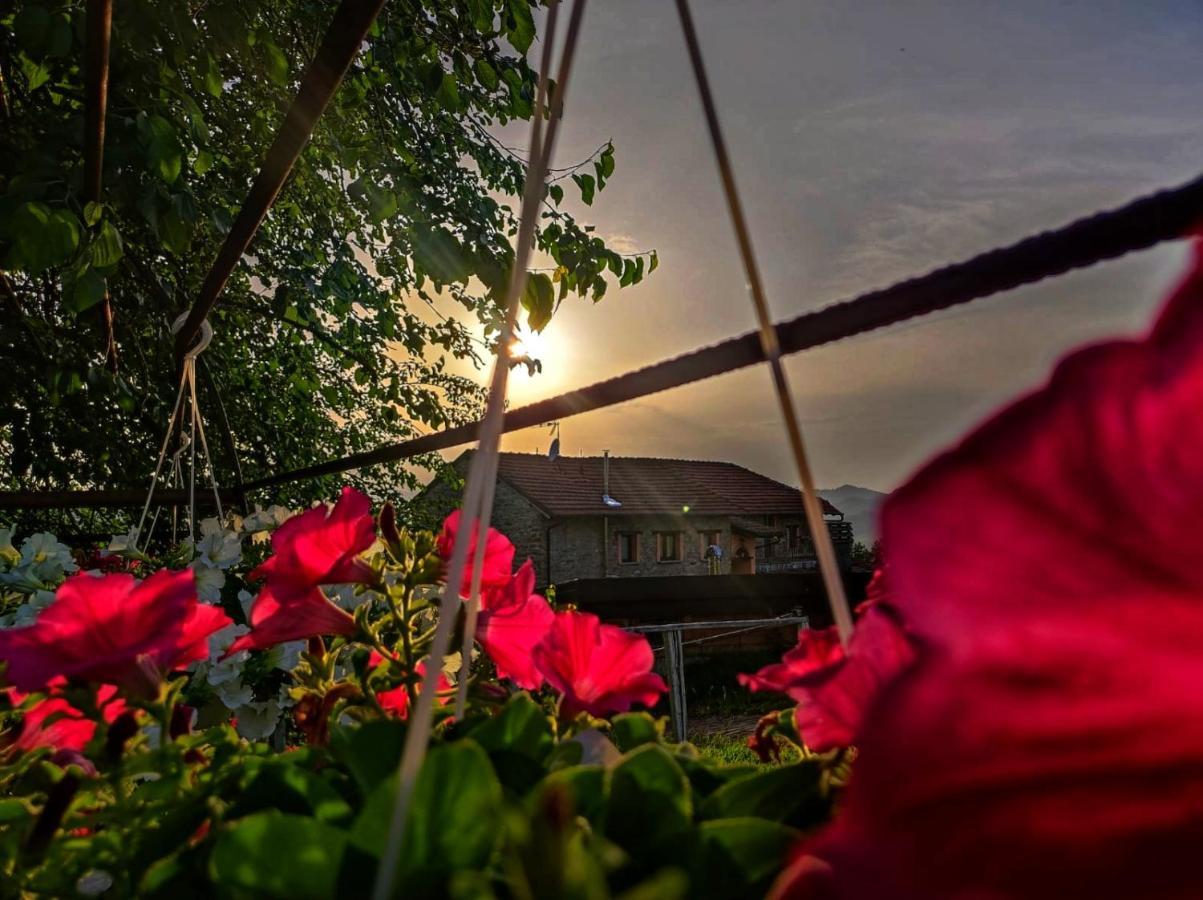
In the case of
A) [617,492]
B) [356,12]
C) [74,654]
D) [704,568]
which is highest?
[617,492]

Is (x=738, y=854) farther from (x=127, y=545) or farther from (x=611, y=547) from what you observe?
(x=611, y=547)

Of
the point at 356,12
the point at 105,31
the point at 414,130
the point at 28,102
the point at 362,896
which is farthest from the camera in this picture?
the point at 414,130

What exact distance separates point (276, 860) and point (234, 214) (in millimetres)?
5694

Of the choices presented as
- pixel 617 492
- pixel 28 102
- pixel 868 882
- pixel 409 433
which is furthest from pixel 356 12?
pixel 617 492

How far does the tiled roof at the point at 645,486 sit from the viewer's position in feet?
77.4

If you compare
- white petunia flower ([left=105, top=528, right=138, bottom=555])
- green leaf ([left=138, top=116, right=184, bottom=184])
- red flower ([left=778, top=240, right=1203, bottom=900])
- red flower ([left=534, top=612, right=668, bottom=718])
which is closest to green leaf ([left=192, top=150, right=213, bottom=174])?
green leaf ([left=138, top=116, right=184, bottom=184])

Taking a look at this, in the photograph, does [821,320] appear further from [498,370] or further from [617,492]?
[617,492]

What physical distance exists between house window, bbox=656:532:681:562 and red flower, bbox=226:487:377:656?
2432 centimetres

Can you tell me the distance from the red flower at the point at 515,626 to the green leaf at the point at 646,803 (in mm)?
313

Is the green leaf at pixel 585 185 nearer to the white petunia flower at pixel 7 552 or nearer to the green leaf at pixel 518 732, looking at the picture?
the white petunia flower at pixel 7 552

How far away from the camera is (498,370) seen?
0.44 metres

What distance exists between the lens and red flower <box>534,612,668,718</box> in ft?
1.94

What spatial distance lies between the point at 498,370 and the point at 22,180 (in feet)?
6.96

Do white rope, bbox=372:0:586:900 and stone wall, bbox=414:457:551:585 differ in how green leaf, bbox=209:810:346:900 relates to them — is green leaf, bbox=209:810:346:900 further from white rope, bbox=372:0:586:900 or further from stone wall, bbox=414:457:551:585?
stone wall, bbox=414:457:551:585
